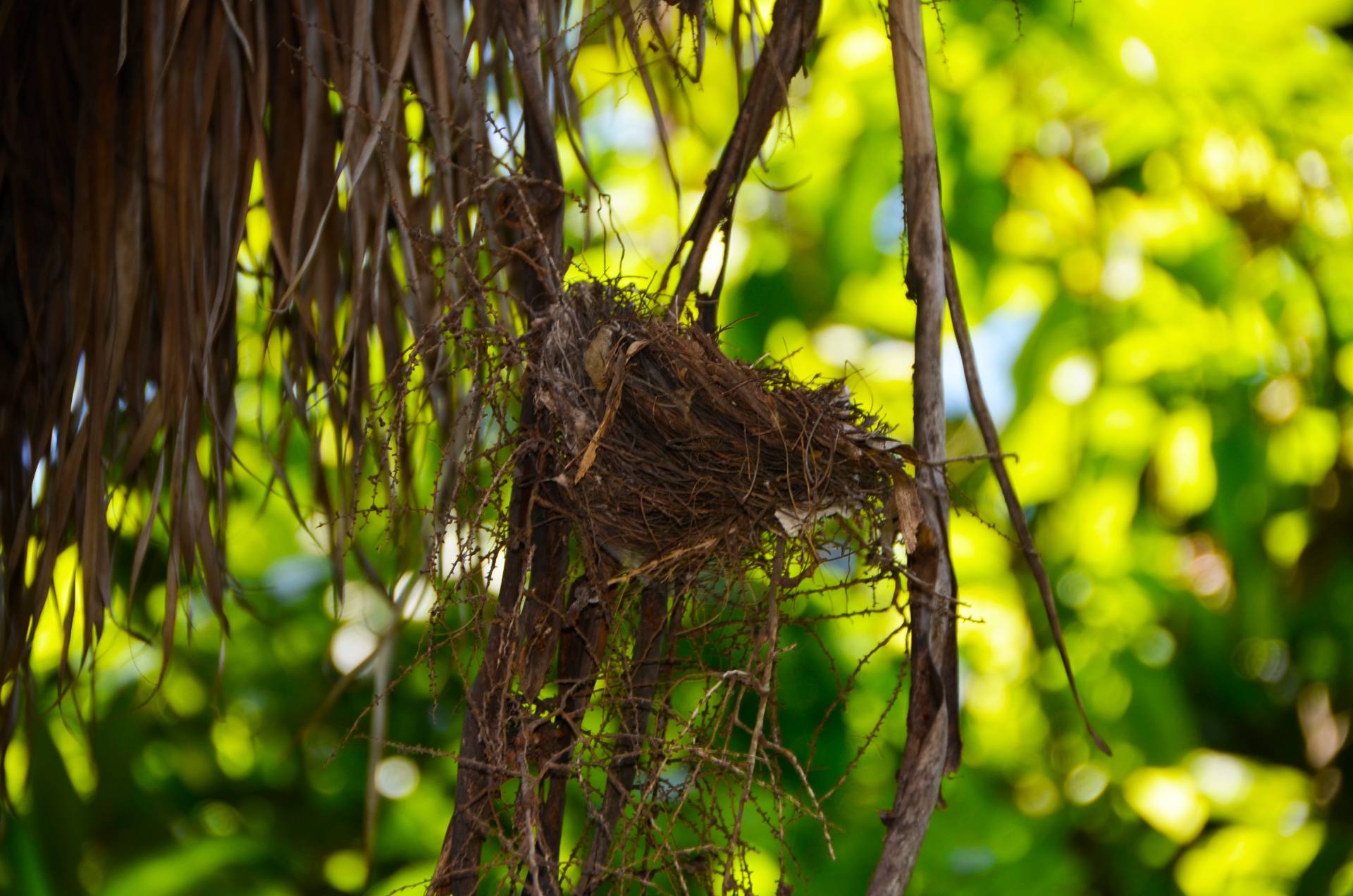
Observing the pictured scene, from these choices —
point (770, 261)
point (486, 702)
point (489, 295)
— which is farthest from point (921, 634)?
point (770, 261)

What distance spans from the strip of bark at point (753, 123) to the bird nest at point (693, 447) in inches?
→ 5.5

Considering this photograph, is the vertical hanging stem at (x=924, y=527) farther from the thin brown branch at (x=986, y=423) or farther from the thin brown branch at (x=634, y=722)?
the thin brown branch at (x=634, y=722)

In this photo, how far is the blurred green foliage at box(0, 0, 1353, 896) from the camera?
4.58 ft

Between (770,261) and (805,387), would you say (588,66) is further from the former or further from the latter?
(805,387)

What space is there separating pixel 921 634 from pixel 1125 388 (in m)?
0.94

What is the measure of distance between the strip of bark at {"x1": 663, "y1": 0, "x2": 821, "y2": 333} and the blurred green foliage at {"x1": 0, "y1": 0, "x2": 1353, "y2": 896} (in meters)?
0.66

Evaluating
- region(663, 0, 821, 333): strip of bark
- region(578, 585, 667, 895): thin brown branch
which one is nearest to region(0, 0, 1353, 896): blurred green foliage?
region(663, 0, 821, 333): strip of bark

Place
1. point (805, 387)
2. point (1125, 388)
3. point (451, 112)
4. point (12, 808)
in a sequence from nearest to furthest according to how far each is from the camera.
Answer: point (805, 387)
point (451, 112)
point (12, 808)
point (1125, 388)

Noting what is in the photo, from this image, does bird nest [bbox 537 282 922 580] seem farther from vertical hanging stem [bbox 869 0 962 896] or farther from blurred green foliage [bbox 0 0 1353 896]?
blurred green foliage [bbox 0 0 1353 896]

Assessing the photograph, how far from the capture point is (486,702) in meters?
0.60

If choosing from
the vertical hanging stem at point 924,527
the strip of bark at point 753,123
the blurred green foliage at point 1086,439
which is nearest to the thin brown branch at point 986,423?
the vertical hanging stem at point 924,527

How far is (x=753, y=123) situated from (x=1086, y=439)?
Result: 0.87 metres

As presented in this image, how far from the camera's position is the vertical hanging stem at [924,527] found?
1.82 ft

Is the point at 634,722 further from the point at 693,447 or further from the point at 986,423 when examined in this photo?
the point at 986,423
